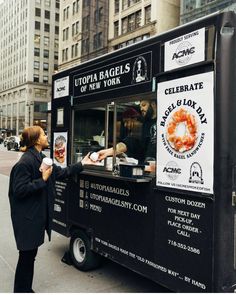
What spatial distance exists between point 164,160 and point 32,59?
88286 millimetres

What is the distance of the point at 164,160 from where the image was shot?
131 inches

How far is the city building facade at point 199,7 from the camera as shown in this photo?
31955 mm

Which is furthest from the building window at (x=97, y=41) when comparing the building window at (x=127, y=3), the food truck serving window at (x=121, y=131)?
the food truck serving window at (x=121, y=131)

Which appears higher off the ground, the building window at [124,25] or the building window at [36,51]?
the building window at [36,51]

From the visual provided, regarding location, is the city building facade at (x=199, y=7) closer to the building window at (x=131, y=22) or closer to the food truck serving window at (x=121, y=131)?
the building window at (x=131, y=22)

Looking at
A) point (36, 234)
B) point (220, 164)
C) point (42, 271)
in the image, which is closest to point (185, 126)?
point (220, 164)

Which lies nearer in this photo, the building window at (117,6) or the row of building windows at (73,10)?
the building window at (117,6)

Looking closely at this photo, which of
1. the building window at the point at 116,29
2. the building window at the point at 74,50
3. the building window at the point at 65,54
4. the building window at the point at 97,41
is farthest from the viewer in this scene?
the building window at the point at 65,54

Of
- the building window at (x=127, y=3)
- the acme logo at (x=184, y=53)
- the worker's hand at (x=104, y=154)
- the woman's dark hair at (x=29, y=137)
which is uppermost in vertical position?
the building window at (x=127, y=3)

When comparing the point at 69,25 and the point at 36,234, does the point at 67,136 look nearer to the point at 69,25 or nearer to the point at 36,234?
the point at 36,234

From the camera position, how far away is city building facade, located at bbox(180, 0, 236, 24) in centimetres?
3195

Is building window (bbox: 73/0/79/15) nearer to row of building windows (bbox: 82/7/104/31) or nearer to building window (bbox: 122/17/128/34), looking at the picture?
row of building windows (bbox: 82/7/104/31)

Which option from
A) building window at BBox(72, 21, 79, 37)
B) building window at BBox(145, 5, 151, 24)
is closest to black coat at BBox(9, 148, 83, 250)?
building window at BBox(145, 5, 151, 24)

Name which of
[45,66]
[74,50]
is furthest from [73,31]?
[45,66]
